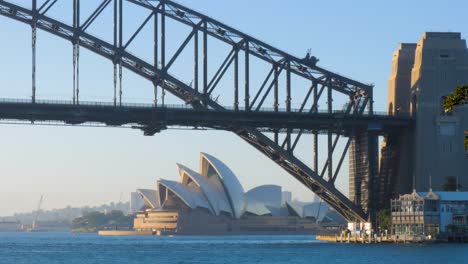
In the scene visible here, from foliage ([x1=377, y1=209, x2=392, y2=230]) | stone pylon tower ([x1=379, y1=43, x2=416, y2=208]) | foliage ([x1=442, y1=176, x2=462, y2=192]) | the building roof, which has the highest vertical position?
stone pylon tower ([x1=379, y1=43, x2=416, y2=208])

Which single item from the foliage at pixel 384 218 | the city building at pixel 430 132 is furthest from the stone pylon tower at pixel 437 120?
the foliage at pixel 384 218

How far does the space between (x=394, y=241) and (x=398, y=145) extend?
408 inches

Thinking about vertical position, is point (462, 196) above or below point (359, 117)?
below

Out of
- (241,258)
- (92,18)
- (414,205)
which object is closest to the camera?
(241,258)

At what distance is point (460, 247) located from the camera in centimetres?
11875

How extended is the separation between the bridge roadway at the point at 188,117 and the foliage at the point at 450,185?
7190 millimetres

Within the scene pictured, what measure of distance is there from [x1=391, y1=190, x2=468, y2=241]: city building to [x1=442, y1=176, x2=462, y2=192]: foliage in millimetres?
1114

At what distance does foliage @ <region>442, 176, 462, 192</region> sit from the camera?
12975 cm

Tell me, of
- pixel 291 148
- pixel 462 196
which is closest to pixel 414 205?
pixel 462 196

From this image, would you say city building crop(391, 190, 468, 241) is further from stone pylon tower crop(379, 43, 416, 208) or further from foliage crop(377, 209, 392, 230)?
stone pylon tower crop(379, 43, 416, 208)

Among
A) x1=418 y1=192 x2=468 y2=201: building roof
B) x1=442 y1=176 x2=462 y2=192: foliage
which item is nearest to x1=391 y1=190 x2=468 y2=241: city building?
x1=418 y1=192 x2=468 y2=201: building roof

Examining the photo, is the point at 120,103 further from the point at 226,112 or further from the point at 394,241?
the point at 394,241

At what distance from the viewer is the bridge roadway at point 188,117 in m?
116

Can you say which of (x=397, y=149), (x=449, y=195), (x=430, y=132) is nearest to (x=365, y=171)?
(x=397, y=149)
